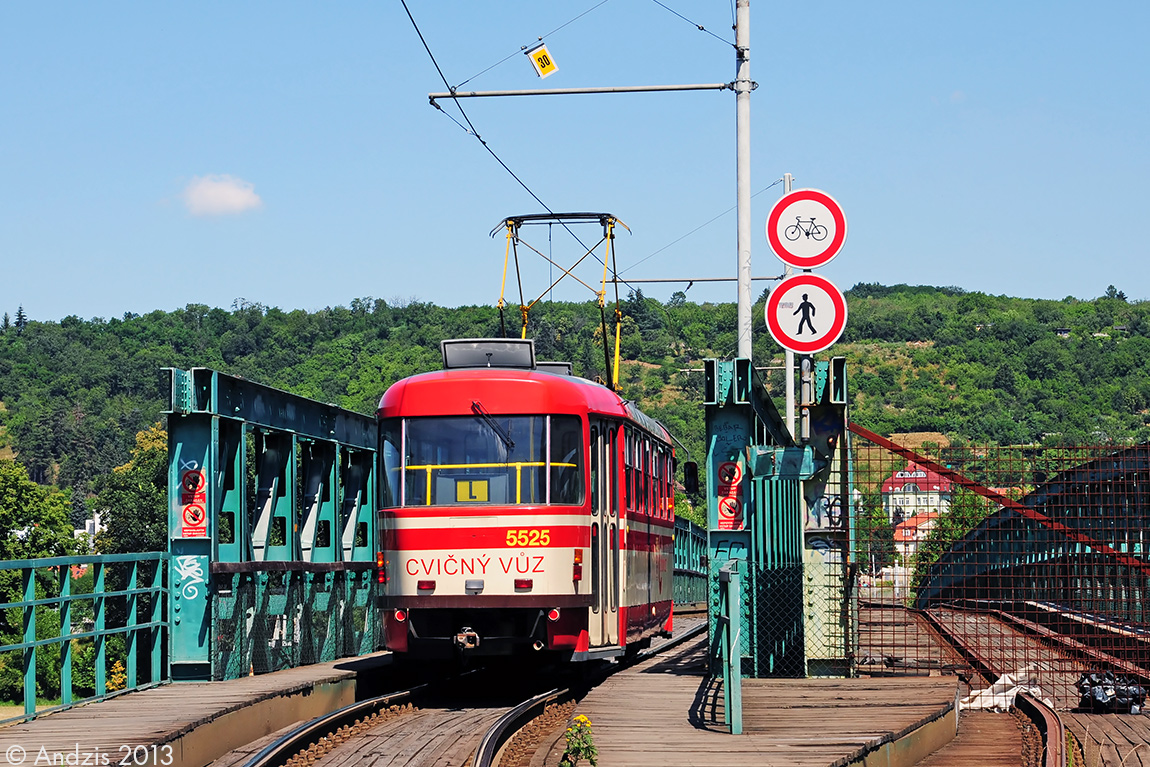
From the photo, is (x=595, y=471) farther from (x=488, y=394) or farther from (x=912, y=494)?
(x=912, y=494)

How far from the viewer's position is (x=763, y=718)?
1098 cm

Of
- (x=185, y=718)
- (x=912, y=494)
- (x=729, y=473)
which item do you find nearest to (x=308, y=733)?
(x=185, y=718)

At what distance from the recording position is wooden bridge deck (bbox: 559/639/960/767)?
932 cm

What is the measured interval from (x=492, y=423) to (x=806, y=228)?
3655 mm

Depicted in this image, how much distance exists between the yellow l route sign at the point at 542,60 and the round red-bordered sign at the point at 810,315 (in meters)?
6.11

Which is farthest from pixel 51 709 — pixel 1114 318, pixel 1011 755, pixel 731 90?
pixel 1114 318

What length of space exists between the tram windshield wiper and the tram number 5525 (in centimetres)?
83

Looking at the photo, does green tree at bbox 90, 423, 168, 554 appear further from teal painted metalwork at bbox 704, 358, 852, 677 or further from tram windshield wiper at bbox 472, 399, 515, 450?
teal painted metalwork at bbox 704, 358, 852, 677

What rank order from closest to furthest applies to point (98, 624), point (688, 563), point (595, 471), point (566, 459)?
point (98, 624) → point (566, 459) → point (595, 471) → point (688, 563)

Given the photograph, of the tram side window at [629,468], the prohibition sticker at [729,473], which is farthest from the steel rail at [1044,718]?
the tram side window at [629,468]

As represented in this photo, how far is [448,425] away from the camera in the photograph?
45.9 ft

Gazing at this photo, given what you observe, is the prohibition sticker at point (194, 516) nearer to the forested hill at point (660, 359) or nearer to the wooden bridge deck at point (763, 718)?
the wooden bridge deck at point (763, 718)

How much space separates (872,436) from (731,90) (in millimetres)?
4917

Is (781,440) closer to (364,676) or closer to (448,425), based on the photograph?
(448,425)
